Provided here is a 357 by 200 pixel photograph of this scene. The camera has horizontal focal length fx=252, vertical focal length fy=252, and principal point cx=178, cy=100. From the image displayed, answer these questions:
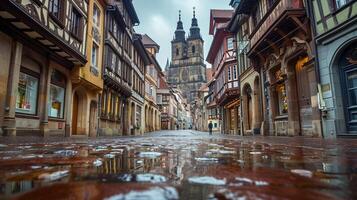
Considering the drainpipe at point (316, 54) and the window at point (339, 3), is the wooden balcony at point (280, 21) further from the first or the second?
the window at point (339, 3)

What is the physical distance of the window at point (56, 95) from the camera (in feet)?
36.6

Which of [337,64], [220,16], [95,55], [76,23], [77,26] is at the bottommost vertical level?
[337,64]

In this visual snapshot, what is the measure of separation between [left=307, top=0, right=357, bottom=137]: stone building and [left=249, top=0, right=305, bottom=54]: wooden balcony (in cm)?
78

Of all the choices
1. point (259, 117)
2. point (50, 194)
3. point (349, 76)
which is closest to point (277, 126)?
point (259, 117)

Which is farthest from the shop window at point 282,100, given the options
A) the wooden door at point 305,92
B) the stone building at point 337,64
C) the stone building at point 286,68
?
the stone building at point 337,64

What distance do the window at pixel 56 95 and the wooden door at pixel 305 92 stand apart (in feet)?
35.9

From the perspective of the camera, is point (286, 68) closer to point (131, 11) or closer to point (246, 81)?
point (246, 81)

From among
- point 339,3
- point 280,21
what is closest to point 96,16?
point 280,21

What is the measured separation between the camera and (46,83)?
411 inches

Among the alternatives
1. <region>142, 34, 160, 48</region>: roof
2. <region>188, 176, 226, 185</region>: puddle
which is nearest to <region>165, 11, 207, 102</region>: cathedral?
<region>142, 34, 160, 48</region>: roof

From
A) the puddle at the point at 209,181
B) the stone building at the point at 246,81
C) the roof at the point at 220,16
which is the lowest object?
the puddle at the point at 209,181

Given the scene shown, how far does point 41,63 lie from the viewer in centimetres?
1018

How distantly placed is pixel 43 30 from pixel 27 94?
2.56 m

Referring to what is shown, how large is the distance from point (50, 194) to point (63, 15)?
11.7 m
